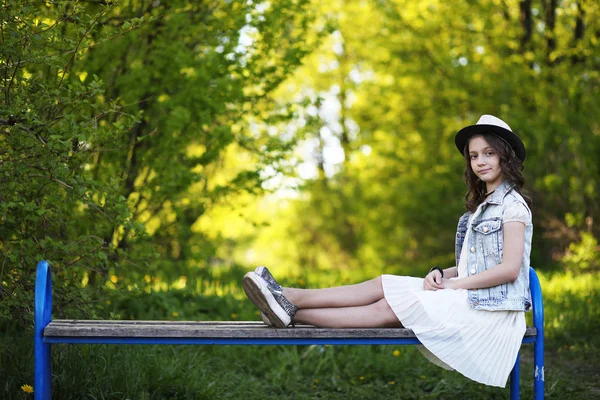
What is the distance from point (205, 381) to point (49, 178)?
5.02 ft

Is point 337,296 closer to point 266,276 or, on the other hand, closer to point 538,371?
point 266,276

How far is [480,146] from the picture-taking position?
11.4ft

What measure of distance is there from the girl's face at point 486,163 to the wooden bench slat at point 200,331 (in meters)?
0.91

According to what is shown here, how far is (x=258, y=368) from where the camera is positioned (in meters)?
4.76

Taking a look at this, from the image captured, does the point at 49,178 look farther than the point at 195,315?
No

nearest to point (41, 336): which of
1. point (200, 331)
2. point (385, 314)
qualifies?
point (200, 331)

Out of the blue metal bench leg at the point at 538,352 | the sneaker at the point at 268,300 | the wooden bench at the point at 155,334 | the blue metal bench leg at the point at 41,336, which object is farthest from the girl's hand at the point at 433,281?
the blue metal bench leg at the point at 41,336

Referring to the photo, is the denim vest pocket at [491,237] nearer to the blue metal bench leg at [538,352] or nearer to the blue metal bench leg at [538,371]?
the blue metal bench leg at [538,352]

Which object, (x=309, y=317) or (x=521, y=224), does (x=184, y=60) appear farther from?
(x=521, y=224)

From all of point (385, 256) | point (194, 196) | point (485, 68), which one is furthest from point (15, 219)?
point (385, 256)

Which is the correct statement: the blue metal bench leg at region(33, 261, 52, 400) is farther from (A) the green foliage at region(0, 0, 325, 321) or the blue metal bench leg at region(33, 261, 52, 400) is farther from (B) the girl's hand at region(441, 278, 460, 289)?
(B) the girl's hand at region(441, 278, 460, 289)

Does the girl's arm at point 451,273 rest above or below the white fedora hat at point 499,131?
below

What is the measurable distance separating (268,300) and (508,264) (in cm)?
111

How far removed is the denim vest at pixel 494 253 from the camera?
324cm
